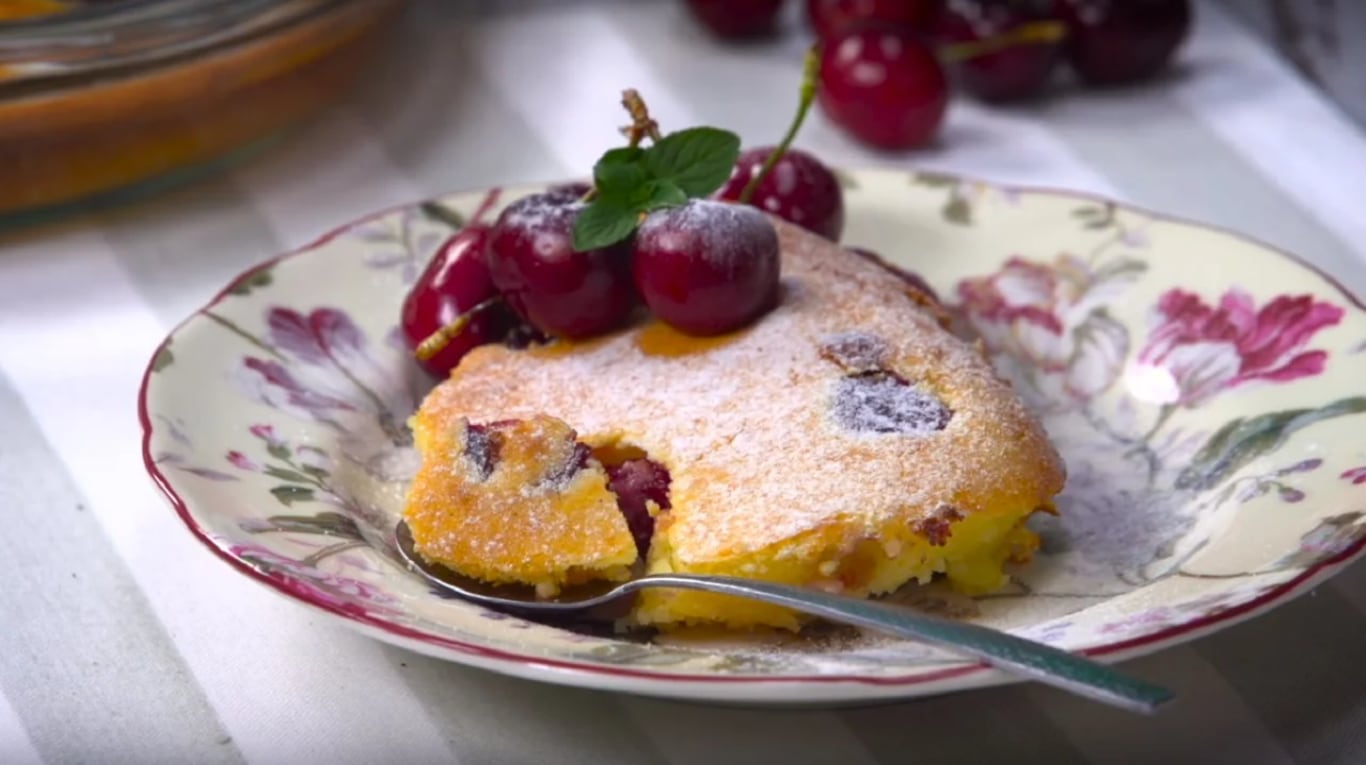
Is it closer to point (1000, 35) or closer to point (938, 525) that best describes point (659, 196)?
point (938, 525)

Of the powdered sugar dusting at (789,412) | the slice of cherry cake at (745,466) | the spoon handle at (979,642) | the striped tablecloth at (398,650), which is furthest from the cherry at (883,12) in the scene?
the spoon handle at (979,642)

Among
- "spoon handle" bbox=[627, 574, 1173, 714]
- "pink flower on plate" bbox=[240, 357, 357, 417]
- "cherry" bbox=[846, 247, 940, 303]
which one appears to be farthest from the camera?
"cherry" bbox=[846, 247, 940, 303]

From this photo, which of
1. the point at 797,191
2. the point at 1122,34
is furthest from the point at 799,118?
the point at 1122,34

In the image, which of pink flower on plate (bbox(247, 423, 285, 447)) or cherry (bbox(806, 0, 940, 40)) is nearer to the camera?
pink flower on plate (bbox(247, 423, 285, 447))

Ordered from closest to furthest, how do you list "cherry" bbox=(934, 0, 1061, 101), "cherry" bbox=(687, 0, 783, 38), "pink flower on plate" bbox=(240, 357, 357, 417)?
1. "pink flower on plate" bbox=(240, 357, 357, 417)
2. "cherry" bbox=(934, 0, 1061, 101)
3. "cherry" bbox=(687, 0, 783, 38)

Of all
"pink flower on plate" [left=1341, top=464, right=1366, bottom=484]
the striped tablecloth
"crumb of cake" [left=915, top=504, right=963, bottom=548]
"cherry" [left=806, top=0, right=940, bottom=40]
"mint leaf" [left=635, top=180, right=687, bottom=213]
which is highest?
"mint leaf" [left=635, top=180, right=687, bottom=213]

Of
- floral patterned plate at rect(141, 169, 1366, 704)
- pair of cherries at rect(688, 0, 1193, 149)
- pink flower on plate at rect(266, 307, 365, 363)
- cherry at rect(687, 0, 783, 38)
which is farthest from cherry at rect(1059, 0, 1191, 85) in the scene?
pink flower on plate at rect(266, 307, 365, 363)

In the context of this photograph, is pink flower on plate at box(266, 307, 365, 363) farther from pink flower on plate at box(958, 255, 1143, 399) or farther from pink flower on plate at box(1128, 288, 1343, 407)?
pink flower on plate at box(1128, 288, 1343, 407)

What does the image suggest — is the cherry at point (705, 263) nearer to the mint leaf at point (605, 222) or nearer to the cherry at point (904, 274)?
the mint leaf at point (605, 222)
